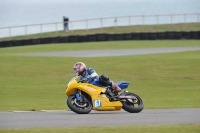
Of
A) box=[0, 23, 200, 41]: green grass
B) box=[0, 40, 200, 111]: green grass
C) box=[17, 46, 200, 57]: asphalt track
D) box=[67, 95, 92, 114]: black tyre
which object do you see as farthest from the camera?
box=[0, 23, 200, 41]: green grass

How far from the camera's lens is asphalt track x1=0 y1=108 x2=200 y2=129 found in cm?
1230

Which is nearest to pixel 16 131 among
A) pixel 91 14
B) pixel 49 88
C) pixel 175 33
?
pixel 49 88

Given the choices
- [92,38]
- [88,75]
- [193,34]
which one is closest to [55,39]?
[92,38]

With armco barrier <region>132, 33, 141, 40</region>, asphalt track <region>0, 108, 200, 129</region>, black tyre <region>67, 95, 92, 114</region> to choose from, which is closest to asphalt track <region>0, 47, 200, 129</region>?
asphalt track <region>0, 108, 200, 129</region>

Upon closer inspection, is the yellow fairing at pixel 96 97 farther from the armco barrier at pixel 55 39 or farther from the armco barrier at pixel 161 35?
the armco barrier at pixel 161 35

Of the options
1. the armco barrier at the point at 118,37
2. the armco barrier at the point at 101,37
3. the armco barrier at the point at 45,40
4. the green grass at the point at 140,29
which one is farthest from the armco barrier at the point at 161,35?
the armco barrier at the point at 45,40

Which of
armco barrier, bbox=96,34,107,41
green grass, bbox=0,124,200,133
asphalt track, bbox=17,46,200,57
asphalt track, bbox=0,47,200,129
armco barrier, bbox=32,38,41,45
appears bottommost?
asphalt track, bbox=17,46,200,57

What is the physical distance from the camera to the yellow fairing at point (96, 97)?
1454 cm

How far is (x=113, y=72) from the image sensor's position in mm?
29062

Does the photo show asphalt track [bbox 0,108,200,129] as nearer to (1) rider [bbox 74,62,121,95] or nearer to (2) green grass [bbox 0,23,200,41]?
(1) rider [bbox 74,62,121,95]

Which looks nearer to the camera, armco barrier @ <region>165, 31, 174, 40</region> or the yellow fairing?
the yellow fairing

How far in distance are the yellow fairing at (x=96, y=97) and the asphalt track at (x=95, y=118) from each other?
192 millimetres

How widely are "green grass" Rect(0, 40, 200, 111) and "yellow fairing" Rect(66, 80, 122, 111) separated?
271cm

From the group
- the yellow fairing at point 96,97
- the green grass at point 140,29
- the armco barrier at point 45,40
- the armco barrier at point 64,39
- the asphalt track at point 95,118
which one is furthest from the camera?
the green grass at point 140,29
